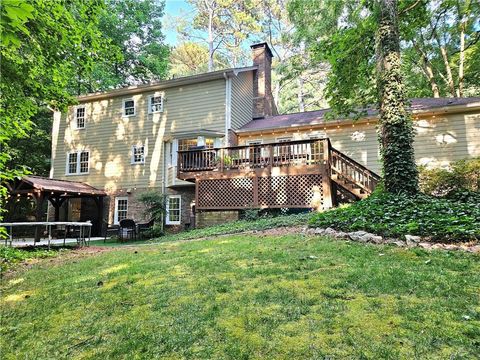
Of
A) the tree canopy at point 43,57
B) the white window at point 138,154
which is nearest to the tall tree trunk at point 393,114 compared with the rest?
the tree canopy at point 43,57

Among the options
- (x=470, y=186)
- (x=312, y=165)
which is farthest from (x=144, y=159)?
(x=470, y=186)

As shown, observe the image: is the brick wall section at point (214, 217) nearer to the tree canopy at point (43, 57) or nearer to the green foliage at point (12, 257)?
the green foliage at point (12, 257)

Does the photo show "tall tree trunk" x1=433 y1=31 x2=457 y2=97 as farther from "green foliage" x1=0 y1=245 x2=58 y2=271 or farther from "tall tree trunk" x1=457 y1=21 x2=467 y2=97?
"green foliage" x1=0 y1=245 x2=58 y2=271

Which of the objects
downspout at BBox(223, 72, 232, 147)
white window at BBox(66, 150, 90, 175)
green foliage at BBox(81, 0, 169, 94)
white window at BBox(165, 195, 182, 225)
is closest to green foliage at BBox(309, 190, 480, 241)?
downspout at BBox(223, 72, 232, 147)

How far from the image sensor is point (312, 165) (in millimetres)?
10812

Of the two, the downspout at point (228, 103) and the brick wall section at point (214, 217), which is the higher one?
the downspout at point (228, 103)

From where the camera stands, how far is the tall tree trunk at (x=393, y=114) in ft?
24.6

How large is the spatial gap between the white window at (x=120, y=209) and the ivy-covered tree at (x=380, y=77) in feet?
36.1

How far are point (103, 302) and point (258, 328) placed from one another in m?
1.81

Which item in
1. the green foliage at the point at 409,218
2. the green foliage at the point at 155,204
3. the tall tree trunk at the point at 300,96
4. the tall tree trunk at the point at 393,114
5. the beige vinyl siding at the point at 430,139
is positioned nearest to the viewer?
the green foliage at the point at 409,218

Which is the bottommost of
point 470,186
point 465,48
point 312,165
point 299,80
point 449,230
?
point 449,230

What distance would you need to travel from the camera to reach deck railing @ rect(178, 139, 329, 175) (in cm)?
1118

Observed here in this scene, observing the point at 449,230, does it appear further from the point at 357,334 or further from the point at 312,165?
the point at 312,165

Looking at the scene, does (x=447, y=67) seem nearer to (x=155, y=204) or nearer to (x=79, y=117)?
(x=155, y=204)
